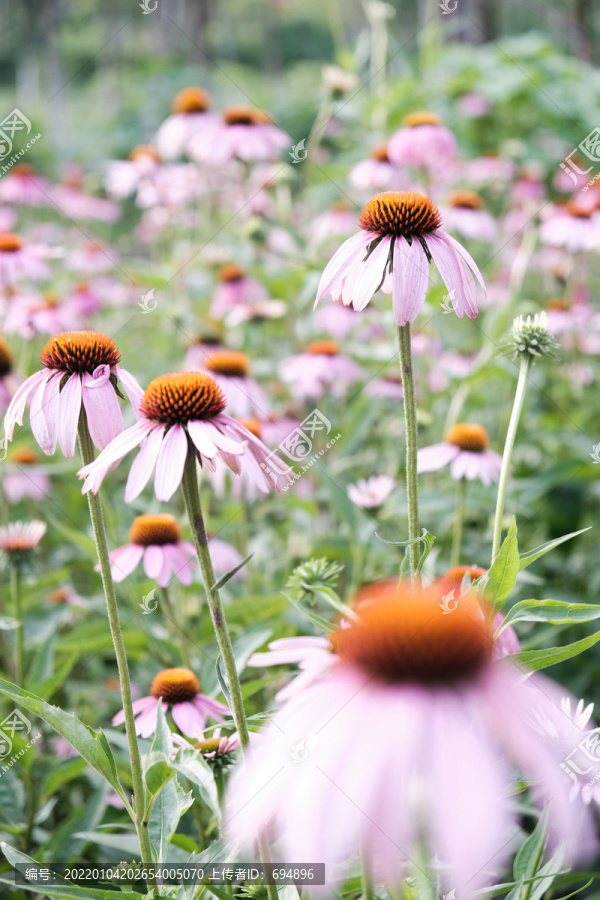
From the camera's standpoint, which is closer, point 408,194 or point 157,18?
point 408,194

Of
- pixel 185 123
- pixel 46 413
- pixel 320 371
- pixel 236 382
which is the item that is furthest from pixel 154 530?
pixel 185 123

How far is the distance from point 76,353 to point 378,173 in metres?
1.88

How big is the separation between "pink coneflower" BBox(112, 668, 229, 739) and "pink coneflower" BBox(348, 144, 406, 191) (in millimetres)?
1797

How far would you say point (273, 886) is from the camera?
2.42 feet

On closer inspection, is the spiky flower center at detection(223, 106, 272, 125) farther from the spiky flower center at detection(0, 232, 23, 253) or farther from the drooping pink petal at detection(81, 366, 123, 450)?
the drooping pink petal at detection(81, 366, 123, 450)

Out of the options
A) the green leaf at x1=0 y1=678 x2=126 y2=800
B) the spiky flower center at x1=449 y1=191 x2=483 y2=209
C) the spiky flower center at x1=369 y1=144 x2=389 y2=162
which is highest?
the spiky flower center at x1=369 y1=144 x2=389 y2=162

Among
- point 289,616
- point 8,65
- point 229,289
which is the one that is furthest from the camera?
point 8,65

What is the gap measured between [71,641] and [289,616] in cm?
45

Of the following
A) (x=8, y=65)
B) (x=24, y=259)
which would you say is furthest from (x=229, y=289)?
(x=8, y=65)

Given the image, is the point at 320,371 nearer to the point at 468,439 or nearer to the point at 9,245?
the point at 468,439

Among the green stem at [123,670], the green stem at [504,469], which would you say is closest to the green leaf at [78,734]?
the green stem at [123,670]

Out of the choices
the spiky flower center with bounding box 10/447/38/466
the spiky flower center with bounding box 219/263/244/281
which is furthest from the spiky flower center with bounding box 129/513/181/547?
the spiky flower center with bounding box 219/263/244/281

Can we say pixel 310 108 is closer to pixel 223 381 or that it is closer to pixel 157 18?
pixel 157 18

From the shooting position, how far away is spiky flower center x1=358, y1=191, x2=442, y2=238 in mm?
851
